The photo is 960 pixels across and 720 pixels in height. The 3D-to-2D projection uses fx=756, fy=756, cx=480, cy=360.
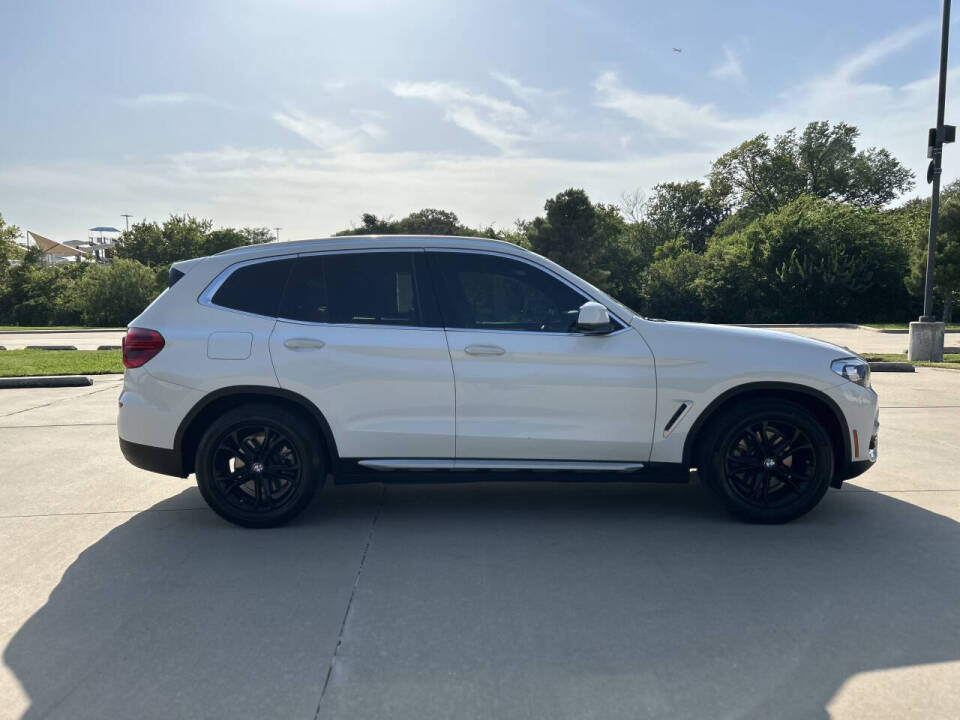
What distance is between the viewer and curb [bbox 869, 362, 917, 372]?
46.7ft

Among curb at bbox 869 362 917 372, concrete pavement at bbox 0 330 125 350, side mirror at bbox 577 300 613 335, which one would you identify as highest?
side mirror at bbox 577 300 613 335

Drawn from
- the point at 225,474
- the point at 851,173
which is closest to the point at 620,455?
the point at 225,474

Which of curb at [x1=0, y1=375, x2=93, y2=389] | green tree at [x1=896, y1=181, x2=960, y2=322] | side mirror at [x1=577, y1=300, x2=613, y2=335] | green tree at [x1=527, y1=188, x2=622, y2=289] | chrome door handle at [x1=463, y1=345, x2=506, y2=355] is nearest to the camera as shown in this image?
side mirror at [x1=577, y1=300, x2=613, y2=335]

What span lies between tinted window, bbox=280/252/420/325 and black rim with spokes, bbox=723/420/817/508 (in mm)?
2257

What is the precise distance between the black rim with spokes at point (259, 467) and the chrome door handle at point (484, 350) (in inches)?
50.6

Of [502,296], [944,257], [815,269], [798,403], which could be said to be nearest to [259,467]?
[502,296]

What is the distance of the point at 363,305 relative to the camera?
4.94m

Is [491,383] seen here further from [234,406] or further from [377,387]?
[234,406]

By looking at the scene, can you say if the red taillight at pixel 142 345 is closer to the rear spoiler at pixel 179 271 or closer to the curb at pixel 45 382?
the rear spoiler at pixel 179 271

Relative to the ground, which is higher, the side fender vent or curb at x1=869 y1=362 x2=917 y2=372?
the side fender vent

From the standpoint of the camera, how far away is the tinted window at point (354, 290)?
16.1 ft

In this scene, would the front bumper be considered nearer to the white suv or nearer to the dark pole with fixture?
the white suv

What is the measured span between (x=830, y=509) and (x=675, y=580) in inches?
77.2

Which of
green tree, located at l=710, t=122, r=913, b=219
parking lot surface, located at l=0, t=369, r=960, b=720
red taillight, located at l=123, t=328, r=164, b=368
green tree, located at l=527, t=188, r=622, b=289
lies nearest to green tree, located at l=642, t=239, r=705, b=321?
green tree, located at l=527, t=188, r=622, b=289
